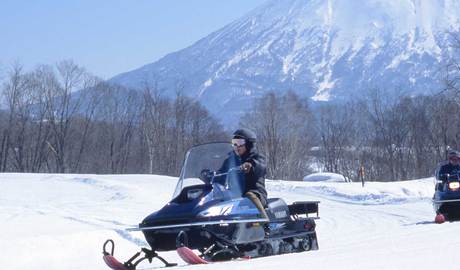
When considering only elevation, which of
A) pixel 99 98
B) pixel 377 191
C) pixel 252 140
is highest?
pixel 99 98

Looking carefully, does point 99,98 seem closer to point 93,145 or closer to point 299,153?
point 93,145

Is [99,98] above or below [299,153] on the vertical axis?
above

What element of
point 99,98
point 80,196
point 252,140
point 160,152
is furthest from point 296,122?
point 252,140

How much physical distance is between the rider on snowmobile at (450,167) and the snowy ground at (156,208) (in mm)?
1183

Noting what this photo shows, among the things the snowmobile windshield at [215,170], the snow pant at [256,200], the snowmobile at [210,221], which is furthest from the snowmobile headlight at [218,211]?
the snow pant at [256,200]

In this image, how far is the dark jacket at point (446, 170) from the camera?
55.1 ft

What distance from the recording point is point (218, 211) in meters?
9.73

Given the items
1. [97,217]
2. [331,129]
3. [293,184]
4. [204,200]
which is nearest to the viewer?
[204,200]

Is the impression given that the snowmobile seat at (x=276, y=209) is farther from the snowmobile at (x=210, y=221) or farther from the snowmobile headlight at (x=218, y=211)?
the snowmobile headlight at (x=218, y=211)

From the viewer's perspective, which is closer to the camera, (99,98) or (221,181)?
(221,181)

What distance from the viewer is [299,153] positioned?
234 ft

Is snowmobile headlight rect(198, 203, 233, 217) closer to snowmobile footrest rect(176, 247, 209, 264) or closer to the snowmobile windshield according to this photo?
the snowmobile windshield

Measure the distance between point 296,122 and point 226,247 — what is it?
5879cm

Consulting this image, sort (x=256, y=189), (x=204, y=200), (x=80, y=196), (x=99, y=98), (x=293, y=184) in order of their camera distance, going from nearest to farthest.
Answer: (x=204, y=200), (x=256, y=189), (x=80, y=196), (x=293, y=184), (x=99, y=98)
